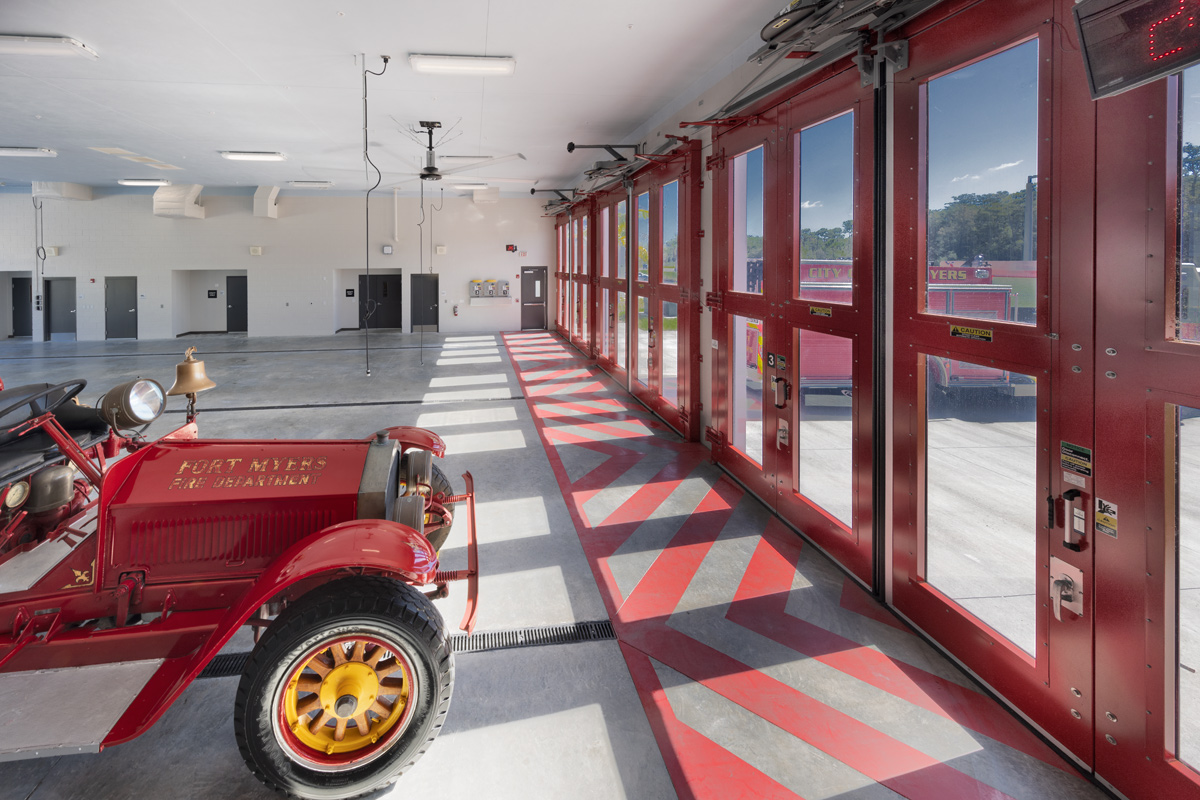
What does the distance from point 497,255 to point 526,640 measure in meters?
17.8

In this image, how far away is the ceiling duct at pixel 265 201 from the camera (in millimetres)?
18031

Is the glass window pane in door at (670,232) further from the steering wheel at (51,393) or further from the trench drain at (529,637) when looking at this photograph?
the steering wheel at (51,393)

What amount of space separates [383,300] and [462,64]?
53.0 feet

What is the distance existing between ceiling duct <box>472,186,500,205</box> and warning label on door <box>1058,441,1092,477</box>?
56.0 ft

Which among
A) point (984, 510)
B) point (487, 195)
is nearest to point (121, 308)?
point (487, 195)

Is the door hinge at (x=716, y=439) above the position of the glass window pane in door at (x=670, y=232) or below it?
below

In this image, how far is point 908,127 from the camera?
338 centimetres

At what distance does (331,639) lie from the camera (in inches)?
89.3

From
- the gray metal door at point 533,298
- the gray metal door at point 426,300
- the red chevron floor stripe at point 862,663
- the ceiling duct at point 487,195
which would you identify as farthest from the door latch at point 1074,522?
the gray metal door at point 426,300

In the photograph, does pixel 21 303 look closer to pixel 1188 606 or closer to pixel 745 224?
pixel 745 224

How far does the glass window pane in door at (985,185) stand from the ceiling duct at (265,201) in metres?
18.7

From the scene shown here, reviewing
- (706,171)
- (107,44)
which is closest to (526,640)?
(706,171)

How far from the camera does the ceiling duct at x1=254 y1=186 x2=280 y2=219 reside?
1803 centimetres

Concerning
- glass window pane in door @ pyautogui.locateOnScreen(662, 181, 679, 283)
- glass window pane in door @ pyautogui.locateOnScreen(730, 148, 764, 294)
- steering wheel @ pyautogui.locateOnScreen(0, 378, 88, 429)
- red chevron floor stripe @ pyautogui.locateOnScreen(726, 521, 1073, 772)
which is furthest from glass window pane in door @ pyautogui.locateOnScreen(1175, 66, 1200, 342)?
glass window pane in door @ pyautogui.locateOnScreen(662, 181, 679, 283)
